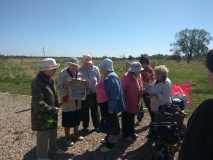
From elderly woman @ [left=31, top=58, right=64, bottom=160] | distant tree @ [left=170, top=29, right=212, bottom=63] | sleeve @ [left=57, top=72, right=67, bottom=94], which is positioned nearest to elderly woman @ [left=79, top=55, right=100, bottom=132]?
sleeve @ [left=57, top=72, right=67, bottom=94]

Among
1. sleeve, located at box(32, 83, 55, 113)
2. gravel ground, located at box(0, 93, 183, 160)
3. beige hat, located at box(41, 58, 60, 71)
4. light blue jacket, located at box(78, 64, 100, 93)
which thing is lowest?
gravel ground, located at box(0, 93, 183, 160)

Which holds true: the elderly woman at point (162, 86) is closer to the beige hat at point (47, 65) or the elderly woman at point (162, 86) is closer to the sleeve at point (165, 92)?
the sleeve at point (165, 92)

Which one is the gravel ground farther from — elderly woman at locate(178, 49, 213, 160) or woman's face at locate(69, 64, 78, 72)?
elderly woman at locate(178, 49, 213, 160)

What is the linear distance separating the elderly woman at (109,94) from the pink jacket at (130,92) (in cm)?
44

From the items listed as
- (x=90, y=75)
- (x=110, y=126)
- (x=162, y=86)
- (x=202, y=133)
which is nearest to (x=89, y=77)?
(x=90, y=75)

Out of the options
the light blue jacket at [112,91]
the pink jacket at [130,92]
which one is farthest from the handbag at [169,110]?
the light blue jacket at [112,91]

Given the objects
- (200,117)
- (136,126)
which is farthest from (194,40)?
(200,117)

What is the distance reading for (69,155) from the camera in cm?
539

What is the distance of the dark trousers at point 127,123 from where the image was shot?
604 cm

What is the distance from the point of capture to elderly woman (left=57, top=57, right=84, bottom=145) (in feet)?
18.6

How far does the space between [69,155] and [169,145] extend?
7.15ft

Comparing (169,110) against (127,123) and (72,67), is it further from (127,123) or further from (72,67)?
(72,67)

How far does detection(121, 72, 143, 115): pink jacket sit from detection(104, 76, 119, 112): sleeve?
65 cm

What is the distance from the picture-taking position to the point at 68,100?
223 inches
